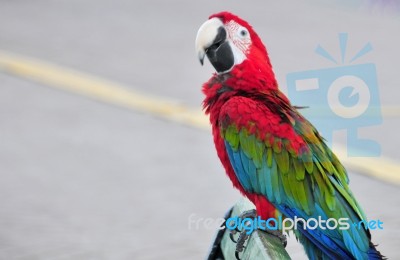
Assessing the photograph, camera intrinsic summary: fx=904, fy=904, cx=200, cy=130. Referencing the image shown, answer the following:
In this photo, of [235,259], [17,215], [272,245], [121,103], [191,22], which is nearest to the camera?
[272,245]

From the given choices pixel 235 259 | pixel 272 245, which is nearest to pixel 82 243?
pixel 235 259

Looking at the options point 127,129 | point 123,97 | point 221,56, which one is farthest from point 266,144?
point 123,97

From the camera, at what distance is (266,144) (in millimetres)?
2693

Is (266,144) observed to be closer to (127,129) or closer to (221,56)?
(221,56)

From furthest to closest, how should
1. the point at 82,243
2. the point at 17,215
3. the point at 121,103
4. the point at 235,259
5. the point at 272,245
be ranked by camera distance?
the point at 121,103, the point at 17,215, the point at 82,243, the point at 235,259, the point at 272,245

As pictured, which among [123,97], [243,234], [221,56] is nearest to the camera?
[243,234]

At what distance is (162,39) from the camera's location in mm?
9008

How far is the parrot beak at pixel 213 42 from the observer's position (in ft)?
8.75

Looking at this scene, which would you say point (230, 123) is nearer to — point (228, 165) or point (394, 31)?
point (228, 165)

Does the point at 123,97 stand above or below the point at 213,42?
above

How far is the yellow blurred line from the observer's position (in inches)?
225

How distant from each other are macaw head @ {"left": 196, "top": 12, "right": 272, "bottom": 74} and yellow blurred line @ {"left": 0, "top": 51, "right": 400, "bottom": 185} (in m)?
2.95

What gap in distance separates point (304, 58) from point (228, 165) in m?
5.46

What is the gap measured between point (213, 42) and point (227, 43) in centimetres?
4
